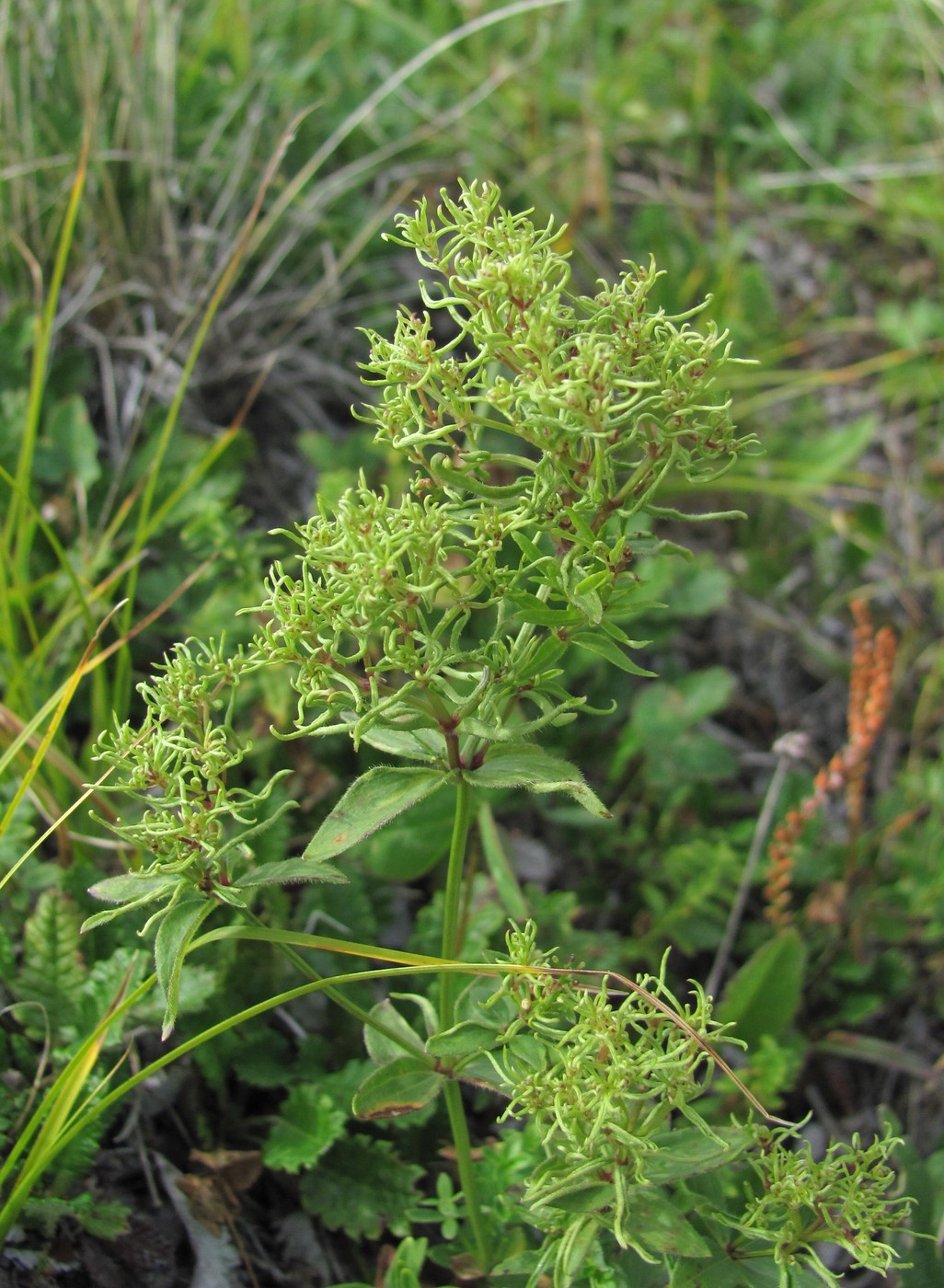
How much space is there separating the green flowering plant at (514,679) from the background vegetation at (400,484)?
14.2 inches

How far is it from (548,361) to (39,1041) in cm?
137

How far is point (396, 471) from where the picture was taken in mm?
2600

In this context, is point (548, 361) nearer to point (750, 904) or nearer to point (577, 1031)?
point (577, 1031)

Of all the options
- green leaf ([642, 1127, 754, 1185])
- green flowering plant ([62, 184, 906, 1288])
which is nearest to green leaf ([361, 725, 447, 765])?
green flowering plant ([62, 184, 906, 1288])

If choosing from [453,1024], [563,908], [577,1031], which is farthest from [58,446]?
[577,1031]

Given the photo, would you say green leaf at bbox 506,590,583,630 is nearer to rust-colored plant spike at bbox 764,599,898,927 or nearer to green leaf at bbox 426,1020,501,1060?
green leaf at bbox 426,1020,501,1060

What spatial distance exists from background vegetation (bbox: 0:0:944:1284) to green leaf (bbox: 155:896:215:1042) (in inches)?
13.8

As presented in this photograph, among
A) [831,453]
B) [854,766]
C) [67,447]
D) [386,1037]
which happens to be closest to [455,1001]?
[386,1037]

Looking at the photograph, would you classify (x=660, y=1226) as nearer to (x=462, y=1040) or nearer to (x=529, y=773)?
(x=462, y=1040)

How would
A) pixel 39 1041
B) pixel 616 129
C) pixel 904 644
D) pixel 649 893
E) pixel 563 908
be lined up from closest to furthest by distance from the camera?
pixel 39 1041, pixel 563 908, pixel 649 893, pixel 904 644, pixel 616 129

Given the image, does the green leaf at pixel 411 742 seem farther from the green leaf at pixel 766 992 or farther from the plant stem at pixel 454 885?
the green leaf at pixel 766 992

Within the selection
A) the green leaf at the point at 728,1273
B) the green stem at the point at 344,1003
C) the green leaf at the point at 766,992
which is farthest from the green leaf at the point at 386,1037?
the green leaf at the point at 766,992

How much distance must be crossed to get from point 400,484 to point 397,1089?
1508mm

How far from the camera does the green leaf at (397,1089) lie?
54.4 inches
